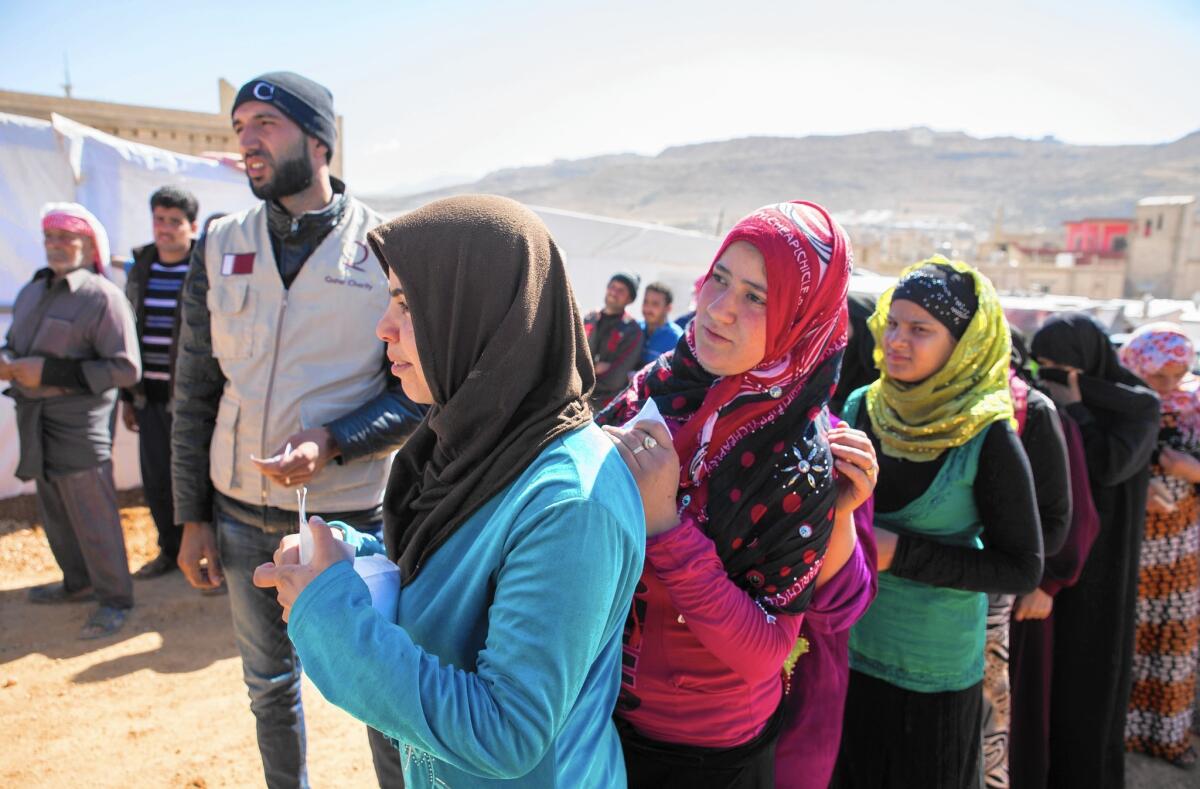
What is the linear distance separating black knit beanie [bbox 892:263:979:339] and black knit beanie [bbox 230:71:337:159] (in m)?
1.85

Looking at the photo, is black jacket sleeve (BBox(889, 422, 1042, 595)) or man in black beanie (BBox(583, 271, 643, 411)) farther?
man in black beanie (BBox(583, 271, 643, 411))

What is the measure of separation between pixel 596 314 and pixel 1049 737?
533cm

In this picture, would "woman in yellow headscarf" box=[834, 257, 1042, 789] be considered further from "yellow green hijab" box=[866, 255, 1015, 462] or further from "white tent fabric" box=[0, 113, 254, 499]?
"white tent fabric" box=[0, 113, 254, 499]

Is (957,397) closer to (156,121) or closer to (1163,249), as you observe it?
(156,121)

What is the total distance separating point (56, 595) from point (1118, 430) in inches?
217

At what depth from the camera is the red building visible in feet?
140

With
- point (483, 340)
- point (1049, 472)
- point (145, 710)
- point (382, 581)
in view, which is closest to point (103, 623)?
point (145, 710)

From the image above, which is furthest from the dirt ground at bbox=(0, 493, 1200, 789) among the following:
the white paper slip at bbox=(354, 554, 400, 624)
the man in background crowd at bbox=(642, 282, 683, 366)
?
the man in background crowd at bbox=(642, 282, 683, 366)

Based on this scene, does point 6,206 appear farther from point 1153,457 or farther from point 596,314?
point 1153,457

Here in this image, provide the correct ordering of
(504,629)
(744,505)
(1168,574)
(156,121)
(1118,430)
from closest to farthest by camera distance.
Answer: (504,629), (744,505), (1118,430), (1168,574), (156,121)

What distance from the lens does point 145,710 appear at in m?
3.39

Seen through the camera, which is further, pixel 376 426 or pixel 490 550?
pixel 376 426

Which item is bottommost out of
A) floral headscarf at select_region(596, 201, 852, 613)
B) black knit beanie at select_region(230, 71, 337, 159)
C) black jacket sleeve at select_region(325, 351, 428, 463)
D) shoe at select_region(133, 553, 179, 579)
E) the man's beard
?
shoe at select_region(133, 553, 179, 579)

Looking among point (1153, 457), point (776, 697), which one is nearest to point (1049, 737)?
point (1153, 457)
